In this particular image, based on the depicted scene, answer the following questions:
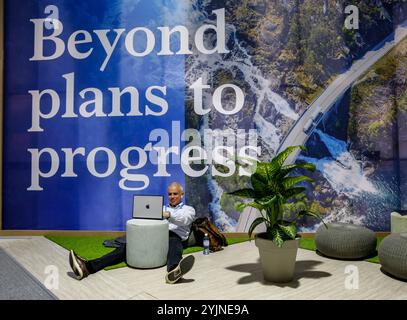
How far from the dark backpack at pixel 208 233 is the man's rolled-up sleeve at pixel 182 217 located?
0.52 metres

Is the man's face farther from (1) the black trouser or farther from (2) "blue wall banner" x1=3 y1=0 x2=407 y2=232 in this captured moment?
(2) "blue wall banner" x1=3 y1=0 x2=407 y2=232

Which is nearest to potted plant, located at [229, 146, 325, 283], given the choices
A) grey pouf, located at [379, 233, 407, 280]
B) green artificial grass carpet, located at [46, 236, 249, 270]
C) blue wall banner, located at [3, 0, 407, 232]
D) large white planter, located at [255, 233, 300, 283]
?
large white planter, located at [255, 233, 300, 283]

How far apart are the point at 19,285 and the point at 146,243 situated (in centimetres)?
120

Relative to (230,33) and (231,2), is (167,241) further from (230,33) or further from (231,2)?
(231,2)

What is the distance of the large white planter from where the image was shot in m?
2.95

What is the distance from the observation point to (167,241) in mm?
3621

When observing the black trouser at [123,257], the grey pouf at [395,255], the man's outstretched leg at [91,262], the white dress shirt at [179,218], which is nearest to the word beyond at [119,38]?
the white dress shirt at [179,218]

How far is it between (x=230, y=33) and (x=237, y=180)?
2.29 metres

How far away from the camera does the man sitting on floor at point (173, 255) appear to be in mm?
3162

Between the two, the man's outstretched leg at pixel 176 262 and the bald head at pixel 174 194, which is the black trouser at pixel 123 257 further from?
the bald head at pixel 174 194

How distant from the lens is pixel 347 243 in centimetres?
373

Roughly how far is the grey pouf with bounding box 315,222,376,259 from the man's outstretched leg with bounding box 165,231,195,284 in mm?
1625

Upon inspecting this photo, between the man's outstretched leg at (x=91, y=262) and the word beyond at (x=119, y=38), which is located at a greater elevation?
the word beyond at (x=119, y=38)

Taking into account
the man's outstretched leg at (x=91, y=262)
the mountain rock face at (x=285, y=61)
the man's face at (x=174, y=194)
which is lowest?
the man's outstretched leg at (x=91, y=262)
